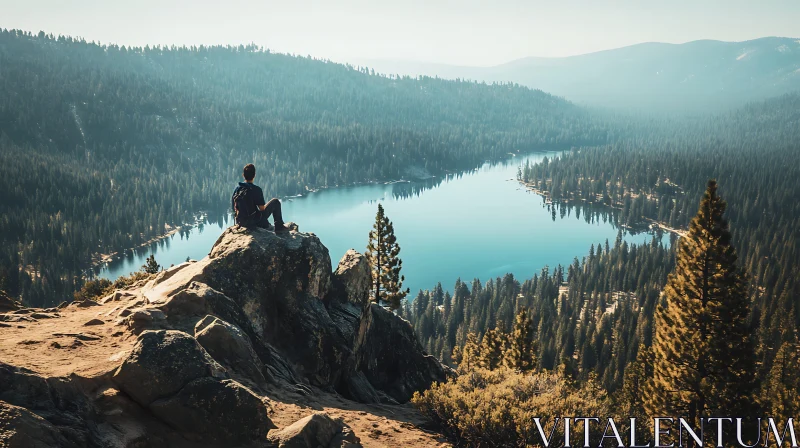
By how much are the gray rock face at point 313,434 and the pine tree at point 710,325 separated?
85.6ft

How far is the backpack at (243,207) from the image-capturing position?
25.8 metres

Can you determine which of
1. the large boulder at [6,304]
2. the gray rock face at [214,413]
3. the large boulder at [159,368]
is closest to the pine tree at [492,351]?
the large boulder at [6,304]

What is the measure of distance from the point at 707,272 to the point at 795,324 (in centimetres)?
11055

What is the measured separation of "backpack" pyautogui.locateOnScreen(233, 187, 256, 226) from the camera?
1016 inches

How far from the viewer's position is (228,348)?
19594 mm

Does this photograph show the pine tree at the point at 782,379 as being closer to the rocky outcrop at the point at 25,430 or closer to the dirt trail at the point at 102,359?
the dirt trail at the point at 102,359

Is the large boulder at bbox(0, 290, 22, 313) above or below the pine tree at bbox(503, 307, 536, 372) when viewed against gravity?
above

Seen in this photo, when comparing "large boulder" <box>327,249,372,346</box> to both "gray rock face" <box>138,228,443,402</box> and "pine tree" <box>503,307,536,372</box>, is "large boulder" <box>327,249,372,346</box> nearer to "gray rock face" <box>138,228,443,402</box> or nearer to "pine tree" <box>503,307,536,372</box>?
"gray rock face" <box>138,228,443,402</box>

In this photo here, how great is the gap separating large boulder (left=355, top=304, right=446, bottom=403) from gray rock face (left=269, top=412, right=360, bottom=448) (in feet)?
47.7

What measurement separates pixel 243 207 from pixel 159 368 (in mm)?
12369

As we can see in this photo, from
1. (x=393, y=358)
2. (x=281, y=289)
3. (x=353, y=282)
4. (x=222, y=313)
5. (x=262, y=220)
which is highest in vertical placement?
(x=262, y=220)

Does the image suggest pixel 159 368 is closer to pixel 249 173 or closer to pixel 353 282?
pixel 249 173

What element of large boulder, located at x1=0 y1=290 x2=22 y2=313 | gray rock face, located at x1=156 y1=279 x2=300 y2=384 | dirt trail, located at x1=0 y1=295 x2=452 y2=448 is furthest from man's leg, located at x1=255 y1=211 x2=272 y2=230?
large boulder, located at x1=0 y1=290 x2=22 y2=313

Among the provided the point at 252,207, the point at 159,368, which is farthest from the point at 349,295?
the point at 159,368
